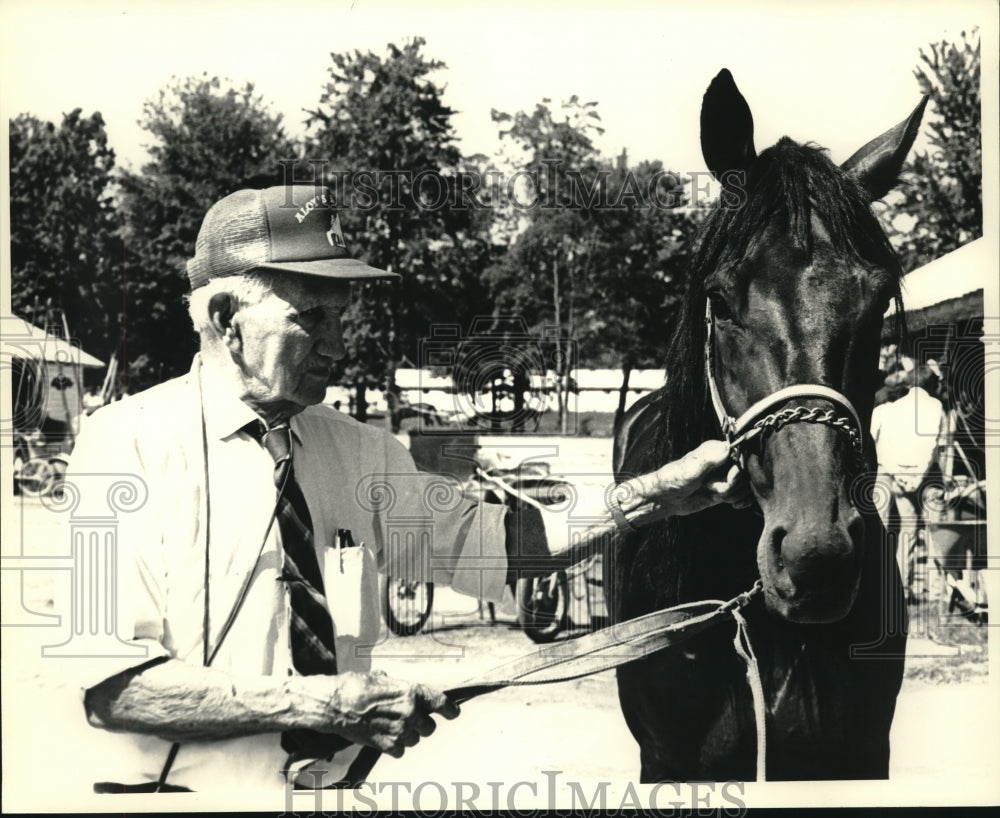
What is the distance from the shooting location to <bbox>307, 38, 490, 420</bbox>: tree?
3.39 m

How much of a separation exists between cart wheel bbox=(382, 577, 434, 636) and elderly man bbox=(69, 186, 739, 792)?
672 millimetres

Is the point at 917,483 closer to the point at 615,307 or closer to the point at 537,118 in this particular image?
the point at 615,307

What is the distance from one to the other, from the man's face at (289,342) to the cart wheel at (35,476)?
3.77 ft

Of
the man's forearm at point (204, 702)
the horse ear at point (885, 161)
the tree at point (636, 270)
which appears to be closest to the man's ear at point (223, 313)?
the man's forearm at point (204, 702)

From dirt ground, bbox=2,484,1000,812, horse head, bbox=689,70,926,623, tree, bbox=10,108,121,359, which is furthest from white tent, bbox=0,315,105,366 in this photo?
horse head, bbox=689,70,926,623

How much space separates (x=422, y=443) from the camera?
140 inches

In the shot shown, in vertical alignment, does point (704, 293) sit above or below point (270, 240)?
below

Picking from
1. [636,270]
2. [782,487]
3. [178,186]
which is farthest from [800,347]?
[178,186]

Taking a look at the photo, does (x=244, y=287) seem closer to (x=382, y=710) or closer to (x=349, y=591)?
(x=349, y=591)

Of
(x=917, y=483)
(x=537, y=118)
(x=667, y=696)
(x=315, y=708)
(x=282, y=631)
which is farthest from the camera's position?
(x=917, y=483)

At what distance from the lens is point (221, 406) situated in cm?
256

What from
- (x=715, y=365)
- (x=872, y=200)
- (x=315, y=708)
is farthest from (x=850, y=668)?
(x=315, y=708)

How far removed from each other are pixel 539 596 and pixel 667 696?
3.05 ft

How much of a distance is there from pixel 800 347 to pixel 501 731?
1844mm
